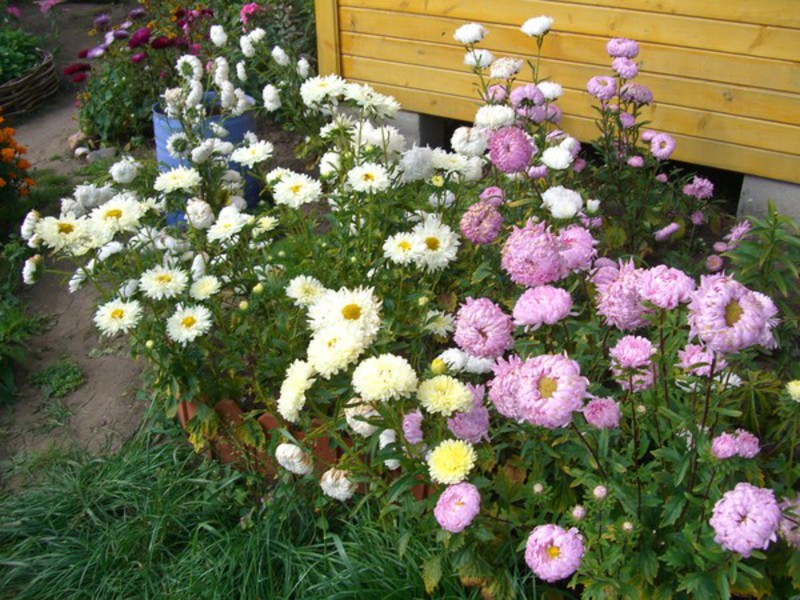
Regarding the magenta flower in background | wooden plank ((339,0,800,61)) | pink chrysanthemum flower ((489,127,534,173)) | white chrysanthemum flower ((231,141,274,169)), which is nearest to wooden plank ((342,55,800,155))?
wooden plank ((339,0,800,61))

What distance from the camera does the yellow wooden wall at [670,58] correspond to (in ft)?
11.1

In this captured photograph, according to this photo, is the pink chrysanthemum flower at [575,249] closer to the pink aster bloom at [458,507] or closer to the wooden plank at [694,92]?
the pink aster bloom at [458,507]

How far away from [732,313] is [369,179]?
1.22m

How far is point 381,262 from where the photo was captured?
2.37 m

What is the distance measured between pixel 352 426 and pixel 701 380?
79cm

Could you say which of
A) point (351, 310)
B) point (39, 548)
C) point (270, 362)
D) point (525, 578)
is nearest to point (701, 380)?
point (525, 578)

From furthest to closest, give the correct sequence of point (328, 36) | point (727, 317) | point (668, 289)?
point (328, 36) < point (668, 289) < point (727, 317)

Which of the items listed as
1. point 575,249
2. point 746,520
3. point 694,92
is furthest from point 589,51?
point 746,520

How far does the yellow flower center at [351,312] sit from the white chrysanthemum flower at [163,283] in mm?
655

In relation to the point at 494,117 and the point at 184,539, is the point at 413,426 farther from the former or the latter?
the point at 494,117

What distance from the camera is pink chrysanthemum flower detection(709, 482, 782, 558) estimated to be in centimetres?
137

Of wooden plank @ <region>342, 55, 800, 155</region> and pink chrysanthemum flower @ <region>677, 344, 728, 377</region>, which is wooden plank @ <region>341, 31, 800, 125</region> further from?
pink chrysanthemum flower @ <region>677, 344, 728, 377</region>

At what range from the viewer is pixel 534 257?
167cm

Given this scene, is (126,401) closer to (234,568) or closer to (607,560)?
(234,568)
